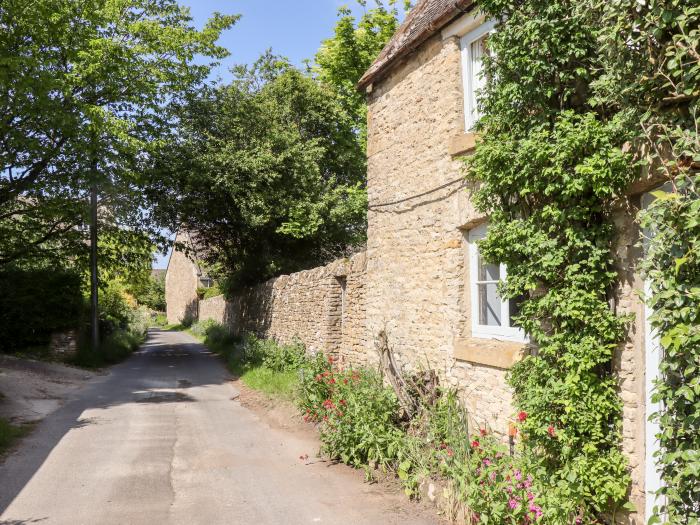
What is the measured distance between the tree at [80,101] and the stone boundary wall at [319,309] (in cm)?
585

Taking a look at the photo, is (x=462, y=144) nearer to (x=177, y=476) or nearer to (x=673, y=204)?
(x=673, y=204)

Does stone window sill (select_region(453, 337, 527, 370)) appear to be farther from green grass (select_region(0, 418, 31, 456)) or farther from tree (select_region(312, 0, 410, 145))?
tree (select_region(312, 0, 410, 145))

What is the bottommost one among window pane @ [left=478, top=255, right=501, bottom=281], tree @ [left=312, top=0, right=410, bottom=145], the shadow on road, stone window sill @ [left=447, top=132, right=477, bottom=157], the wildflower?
the shadow on road

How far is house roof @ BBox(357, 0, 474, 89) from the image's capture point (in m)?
7.21

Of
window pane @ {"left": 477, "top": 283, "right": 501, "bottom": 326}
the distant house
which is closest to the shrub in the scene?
window pane @ {"left": 477, "top": 283, "right": 501, "bottom": 326}

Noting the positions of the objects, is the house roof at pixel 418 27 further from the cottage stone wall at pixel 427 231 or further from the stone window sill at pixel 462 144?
A: the stone window sill at pixel 462 144

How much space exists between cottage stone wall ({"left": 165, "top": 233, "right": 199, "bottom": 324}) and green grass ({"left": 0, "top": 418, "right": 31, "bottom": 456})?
3343 centimetres

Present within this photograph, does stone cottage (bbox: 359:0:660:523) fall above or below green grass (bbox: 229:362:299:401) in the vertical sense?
above

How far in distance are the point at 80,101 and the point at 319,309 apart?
32.0 feet

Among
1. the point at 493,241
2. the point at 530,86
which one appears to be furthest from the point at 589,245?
the point at 530,86

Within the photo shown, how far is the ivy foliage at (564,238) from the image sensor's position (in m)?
4.54

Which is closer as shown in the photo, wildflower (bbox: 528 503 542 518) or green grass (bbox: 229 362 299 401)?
wildflower (bbox: 528 503 542 518)

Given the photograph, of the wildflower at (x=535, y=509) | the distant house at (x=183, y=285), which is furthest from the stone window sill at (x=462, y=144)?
the distant house at (x=183, y=285)

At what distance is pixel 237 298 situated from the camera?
2439cm
